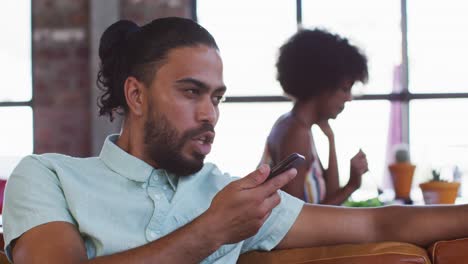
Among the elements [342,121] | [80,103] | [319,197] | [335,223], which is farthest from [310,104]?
[80,103]

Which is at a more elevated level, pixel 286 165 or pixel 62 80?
pixel 62 80

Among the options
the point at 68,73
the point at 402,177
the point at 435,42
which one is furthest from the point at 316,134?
the point at 68,73

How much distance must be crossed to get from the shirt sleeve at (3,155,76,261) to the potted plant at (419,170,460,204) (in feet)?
5.63

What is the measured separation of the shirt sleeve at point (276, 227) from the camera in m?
1.46

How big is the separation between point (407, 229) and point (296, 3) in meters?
2.66

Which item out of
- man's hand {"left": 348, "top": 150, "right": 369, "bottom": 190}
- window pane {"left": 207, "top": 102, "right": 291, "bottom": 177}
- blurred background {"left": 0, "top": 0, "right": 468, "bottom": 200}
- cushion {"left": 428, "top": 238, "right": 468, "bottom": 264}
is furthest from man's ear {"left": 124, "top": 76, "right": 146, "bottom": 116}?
window pane {"left": 207, "top": 102, "right": 291, "bottom": 177}

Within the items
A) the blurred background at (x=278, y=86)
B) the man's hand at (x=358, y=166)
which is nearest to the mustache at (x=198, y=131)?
the man's hand at (x=358, y=166)

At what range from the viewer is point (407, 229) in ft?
4.76

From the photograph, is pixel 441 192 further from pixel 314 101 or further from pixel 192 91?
pixel 192 91

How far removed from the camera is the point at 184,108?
55.4 inches

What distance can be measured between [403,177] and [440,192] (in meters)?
0.34

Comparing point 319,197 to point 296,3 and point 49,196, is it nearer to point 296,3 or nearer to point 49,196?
point 49,196

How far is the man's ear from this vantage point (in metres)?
1.48

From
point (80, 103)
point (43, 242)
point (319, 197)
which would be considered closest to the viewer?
point (43, 242)
